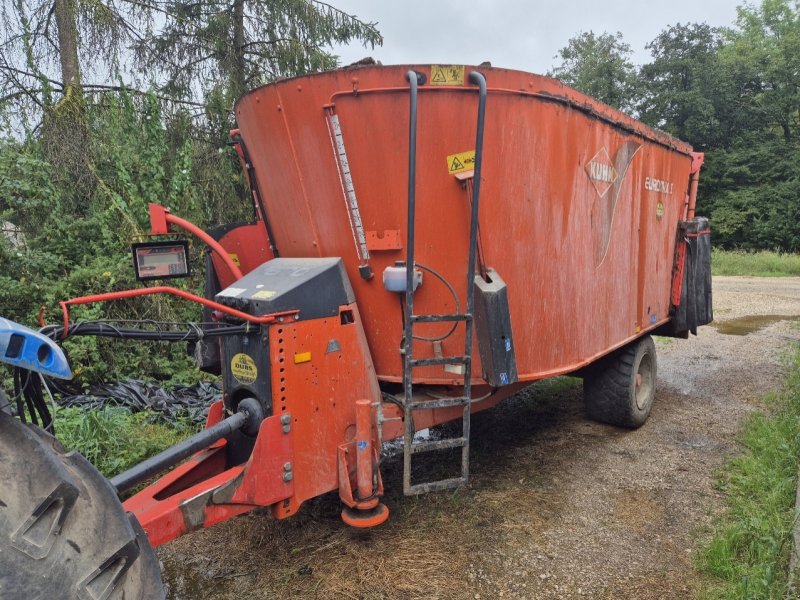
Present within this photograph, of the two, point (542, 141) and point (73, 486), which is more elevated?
point (542, 141)

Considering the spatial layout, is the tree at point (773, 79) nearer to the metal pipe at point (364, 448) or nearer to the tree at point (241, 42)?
the tree at point (241, 42)


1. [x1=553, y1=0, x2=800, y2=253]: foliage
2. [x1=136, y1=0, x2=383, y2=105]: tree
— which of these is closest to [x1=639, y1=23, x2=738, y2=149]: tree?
[x1=553, y1=0, x2=800, y2=253]: foliage

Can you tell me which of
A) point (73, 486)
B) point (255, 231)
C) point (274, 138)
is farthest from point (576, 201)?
point (73, 486)

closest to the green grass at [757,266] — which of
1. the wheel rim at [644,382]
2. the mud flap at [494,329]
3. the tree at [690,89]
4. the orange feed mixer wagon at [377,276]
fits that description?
the tree at [690,89]

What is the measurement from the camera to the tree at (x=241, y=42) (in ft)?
25.9

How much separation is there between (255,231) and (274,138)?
91cm

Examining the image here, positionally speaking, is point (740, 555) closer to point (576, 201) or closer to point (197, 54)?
point (576, 201)

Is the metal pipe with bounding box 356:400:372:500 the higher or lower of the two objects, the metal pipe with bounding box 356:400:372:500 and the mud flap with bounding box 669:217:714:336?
the lower

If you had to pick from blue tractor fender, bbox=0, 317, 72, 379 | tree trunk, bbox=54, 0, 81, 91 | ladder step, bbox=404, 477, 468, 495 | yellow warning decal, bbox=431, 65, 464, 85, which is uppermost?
tree trunk, bbox=54, 0, 81, 91

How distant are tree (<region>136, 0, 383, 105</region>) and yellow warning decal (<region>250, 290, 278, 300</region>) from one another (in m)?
5.82

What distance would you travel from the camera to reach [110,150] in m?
6.65

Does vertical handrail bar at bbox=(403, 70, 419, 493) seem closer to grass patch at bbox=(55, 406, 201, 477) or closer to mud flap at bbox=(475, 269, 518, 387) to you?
mud flap at bbox=(475, 269, 518, 387)

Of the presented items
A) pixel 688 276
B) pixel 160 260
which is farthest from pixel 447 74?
pixel 688 276

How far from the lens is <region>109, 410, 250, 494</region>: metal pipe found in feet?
7.57
